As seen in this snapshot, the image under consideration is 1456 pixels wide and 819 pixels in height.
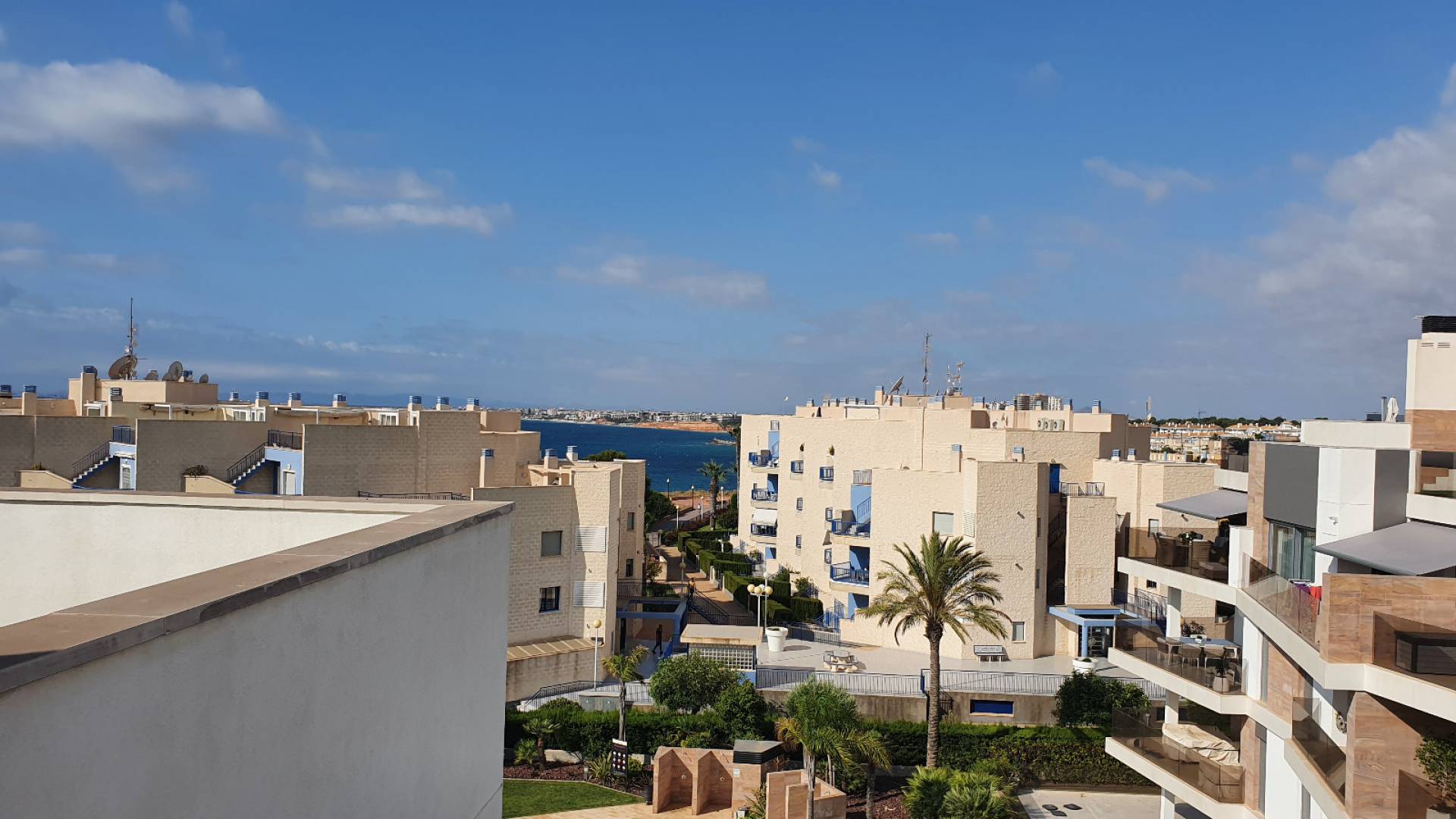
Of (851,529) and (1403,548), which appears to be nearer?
(1403,548)

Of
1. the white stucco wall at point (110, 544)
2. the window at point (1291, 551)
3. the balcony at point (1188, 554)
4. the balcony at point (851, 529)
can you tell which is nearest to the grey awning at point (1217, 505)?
the balcony at point (1188, 554)

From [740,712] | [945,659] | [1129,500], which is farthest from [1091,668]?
[740,712]

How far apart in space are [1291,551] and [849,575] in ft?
76.3

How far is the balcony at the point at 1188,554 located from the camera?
63.1 ft

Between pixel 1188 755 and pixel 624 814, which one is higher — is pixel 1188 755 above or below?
above

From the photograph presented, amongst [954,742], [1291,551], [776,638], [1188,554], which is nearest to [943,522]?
[776,638]

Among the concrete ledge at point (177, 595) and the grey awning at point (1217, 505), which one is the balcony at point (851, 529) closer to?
the grey awning at point (1217, 505)

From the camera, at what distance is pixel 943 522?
3531 centimetres

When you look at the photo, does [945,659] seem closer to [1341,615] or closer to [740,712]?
[740,712]

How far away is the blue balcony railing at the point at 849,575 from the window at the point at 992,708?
9014 mm

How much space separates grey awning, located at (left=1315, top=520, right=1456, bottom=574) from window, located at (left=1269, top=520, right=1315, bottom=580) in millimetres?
2069

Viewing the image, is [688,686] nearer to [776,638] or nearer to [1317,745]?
[776,638]

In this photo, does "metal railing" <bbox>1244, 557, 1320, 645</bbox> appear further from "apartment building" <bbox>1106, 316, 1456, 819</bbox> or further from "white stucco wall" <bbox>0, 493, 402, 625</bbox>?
"white stucco wall" <bbox>0, 493, 402, 625</bbox>

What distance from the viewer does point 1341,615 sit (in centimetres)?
1197
